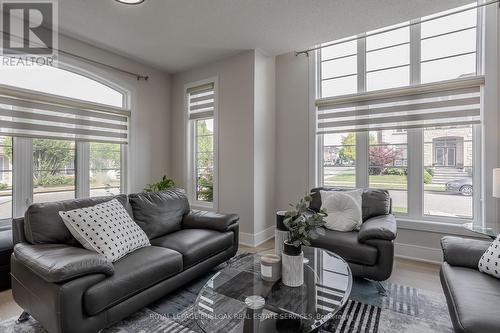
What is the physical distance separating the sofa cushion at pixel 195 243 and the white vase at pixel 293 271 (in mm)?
968

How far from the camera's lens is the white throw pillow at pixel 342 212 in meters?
2.74

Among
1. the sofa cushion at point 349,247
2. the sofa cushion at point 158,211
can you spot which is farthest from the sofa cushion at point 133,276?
the sofa cushion at point 349,247

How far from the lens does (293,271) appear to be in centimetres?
166

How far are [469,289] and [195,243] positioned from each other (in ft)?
6.58

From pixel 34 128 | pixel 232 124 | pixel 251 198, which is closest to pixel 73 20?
pixel 34 128

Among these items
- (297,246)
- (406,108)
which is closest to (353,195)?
(406,108)

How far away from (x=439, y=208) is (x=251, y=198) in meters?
2.37

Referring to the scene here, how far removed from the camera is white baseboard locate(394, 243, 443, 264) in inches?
120

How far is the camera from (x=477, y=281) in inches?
63.4

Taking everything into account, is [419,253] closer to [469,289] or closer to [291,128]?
[469,289]

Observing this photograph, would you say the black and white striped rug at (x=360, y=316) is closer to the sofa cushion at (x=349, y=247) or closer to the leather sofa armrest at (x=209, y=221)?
the sofa cushion at (x=349, y=247)

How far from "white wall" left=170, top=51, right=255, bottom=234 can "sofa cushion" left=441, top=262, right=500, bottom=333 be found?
2414 mm

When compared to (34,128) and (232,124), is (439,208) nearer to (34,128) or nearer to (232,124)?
(232,124)

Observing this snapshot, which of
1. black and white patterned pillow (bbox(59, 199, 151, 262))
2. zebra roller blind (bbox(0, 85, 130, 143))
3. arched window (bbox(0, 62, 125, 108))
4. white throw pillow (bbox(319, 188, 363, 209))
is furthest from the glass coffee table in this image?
arched window (bbox(0, 62, 125, 108))
